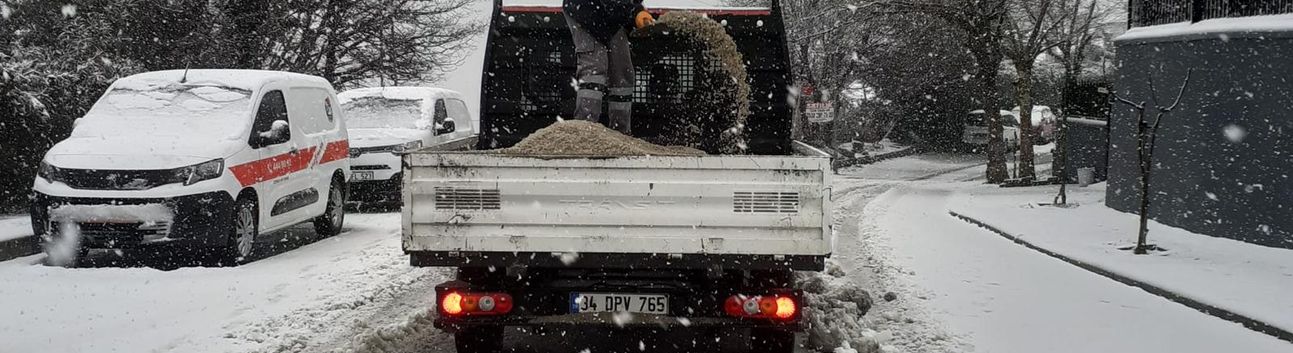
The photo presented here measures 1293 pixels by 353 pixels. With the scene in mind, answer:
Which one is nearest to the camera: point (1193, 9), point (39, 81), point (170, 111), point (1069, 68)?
point (170, 111)

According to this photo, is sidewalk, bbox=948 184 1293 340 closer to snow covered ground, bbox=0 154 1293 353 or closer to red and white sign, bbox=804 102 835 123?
snow covered ground, bbox=0 154 1293 353

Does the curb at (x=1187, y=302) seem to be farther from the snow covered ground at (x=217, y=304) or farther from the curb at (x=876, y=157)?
the curb at (x=876, y=157)

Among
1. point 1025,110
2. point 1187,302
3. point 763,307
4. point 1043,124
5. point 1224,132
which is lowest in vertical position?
point 1043,124

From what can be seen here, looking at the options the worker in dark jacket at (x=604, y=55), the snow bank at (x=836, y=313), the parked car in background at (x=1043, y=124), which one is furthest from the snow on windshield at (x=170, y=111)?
the parked car in background at (x=1043, y=124)

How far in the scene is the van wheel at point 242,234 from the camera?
30.3ft

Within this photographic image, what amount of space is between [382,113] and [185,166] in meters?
6.80

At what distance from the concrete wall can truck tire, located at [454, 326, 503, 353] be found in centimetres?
Result: 896

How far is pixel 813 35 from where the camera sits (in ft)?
118

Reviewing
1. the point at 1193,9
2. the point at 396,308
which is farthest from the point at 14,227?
the point at 1193,9

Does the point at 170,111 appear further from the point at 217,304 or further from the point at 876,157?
the point at 876,157

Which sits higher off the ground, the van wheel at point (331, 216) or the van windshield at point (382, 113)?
the van windshield at point (382, 113)

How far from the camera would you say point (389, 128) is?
49.9ft

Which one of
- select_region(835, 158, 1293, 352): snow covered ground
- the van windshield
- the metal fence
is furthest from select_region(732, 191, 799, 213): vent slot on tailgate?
the van windshield

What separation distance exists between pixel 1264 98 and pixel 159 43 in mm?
14552
